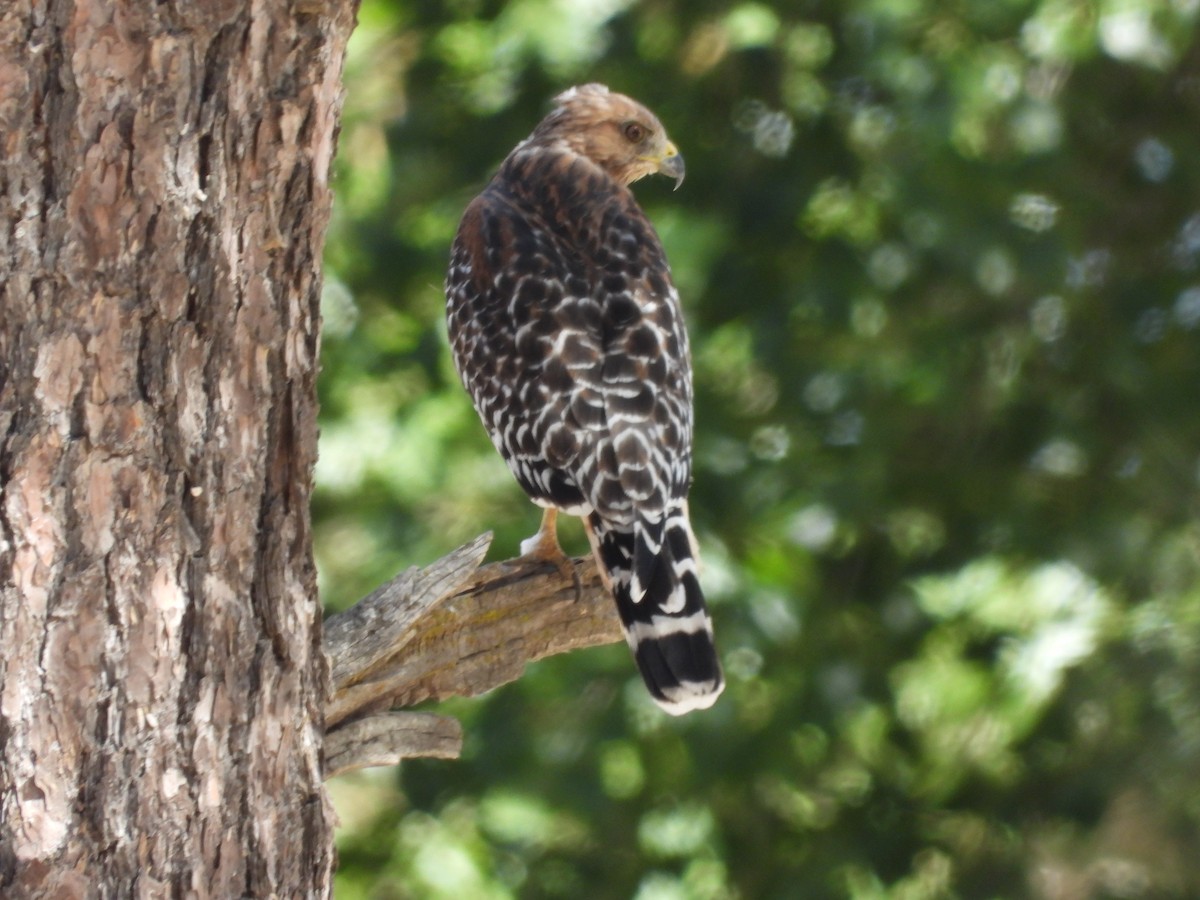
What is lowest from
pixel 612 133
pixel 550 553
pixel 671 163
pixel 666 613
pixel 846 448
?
pixel 666 613

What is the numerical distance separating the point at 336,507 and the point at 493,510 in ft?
1.95

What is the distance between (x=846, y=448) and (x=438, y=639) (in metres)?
2.82

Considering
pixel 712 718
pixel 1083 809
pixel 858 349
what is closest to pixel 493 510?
pixel 712 718

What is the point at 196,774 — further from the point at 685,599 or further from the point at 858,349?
the point at 858,349

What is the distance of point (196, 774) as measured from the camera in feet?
8.14

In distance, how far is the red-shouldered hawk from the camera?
3.57 meters

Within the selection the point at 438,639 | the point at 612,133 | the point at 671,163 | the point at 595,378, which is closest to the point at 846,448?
the point at 671,163

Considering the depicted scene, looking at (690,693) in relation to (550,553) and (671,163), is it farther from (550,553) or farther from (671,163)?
(671,163)

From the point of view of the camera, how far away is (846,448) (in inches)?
235

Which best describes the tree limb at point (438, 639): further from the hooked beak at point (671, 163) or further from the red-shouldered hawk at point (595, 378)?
the hooked beak at point (671, 163)

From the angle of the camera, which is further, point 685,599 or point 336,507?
point 336,507

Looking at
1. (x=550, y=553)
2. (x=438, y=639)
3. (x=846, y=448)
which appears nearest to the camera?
(x=438, y=639)

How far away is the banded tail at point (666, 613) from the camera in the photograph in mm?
3488

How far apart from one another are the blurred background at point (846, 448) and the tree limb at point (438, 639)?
1762 millimetres
